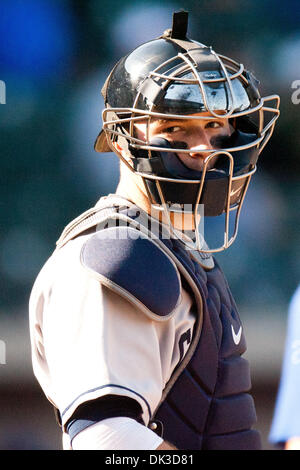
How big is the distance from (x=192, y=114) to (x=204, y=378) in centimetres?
68

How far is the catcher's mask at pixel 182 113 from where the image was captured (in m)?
2.15

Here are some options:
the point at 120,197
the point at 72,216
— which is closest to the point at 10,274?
the point at 72,216

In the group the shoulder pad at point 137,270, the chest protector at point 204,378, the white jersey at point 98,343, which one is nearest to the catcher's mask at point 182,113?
the chest protector at point 204,378

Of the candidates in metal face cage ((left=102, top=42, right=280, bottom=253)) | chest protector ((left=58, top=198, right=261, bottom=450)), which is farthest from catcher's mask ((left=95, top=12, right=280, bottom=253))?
chest protector ((left=58, top=198, right=261, bottom=450))

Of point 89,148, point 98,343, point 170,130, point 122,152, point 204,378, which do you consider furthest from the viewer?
point 89,148

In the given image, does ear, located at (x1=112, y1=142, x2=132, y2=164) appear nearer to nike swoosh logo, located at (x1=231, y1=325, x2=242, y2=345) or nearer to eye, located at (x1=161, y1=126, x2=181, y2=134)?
eye, located at (x1=161, y1=126, x2=181, y2=134)

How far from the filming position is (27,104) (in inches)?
194

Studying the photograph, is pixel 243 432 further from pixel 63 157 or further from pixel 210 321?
pixel 63 157

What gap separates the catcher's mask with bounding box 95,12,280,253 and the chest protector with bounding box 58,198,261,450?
0.11 m

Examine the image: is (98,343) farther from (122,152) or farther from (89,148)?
(89,148)

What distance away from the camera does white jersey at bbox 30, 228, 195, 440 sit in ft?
5.98

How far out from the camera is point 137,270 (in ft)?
6.25

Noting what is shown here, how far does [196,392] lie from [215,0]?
3.50 m

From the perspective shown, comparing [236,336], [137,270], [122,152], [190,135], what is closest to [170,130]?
[190,135]
